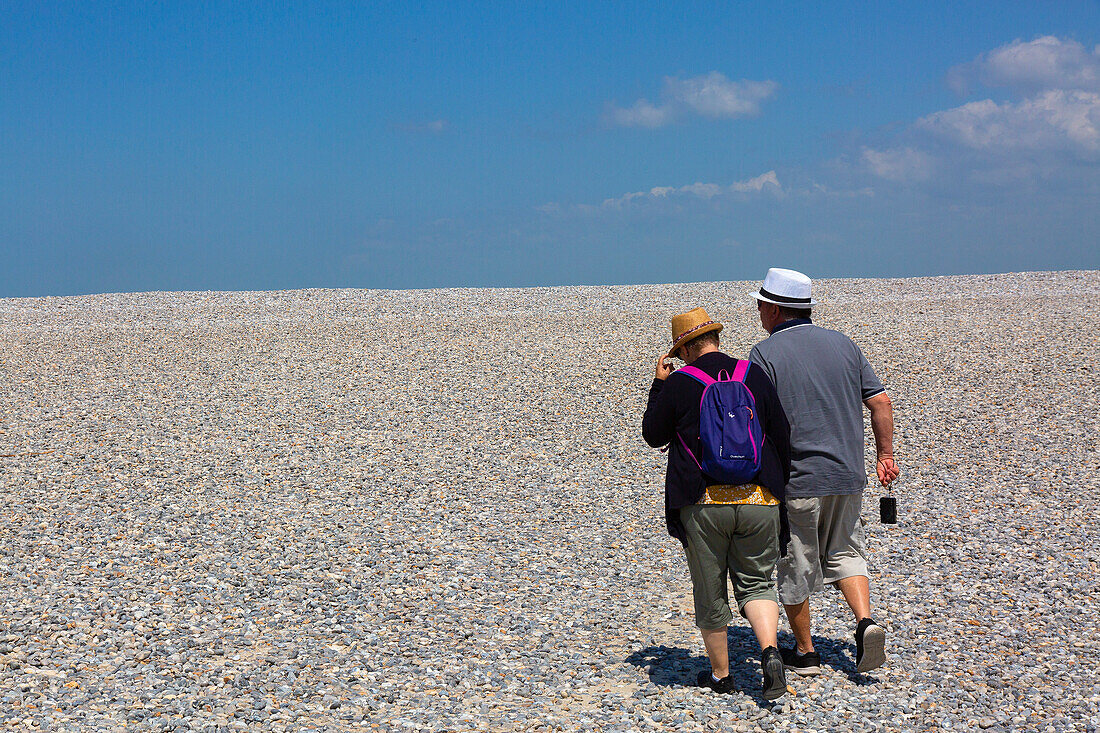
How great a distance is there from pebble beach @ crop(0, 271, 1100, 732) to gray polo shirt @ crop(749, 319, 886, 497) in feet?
3.52

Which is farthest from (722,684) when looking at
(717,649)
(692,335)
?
(692,335)

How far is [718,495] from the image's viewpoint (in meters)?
3.97

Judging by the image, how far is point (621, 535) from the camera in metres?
7.63

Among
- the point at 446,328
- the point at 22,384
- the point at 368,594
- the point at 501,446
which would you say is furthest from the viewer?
the point at 446,328

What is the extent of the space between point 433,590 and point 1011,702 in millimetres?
3628

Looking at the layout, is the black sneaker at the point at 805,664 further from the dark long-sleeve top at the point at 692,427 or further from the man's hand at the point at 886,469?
the dark long-sleeve top at the point at 692,427

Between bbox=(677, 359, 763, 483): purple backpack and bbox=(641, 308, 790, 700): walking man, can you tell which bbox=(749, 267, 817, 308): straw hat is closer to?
bbox=(641, 308, 790, 700): walking man

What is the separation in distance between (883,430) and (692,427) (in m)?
1.09

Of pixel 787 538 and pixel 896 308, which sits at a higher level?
pixel 896 308

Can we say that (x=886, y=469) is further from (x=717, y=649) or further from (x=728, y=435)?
(x=717, y=649)

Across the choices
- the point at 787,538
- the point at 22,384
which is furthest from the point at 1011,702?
the point at 22,384

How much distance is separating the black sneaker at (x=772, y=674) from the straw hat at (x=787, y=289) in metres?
1.65

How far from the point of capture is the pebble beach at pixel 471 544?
450 centimetres

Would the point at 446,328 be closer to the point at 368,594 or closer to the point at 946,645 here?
the point at 368,594
